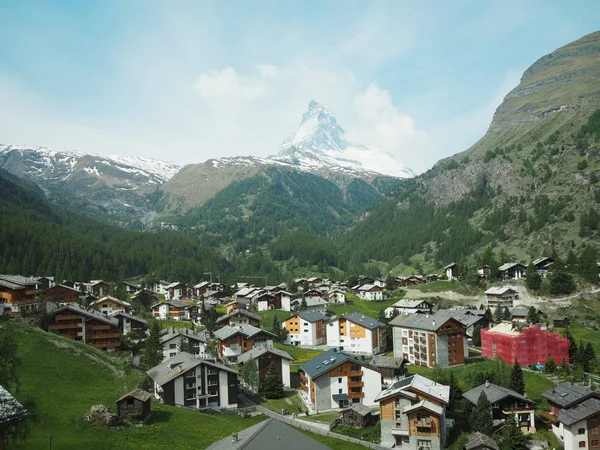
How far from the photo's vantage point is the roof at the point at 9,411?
75.0 ft

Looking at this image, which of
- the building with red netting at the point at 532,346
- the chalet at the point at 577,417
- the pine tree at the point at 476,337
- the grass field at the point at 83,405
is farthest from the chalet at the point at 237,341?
the chalet at the point at 577,417

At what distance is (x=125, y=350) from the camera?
81438mm

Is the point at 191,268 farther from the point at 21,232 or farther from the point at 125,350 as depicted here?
the point at 125,350

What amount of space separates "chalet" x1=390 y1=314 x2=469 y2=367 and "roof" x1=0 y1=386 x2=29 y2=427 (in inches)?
2623

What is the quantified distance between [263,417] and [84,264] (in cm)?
13131

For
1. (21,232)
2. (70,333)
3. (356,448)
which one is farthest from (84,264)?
(356,448)

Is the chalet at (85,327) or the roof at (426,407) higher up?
the chalet at (85,327)

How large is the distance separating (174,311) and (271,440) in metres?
99.5

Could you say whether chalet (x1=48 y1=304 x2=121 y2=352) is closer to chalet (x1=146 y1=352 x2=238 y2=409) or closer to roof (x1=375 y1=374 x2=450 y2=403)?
chalet (x1=146 y1=352 x2=238 y2=409)

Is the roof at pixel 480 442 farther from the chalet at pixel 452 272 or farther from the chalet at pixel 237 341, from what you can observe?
the chalet at pixel 452 272

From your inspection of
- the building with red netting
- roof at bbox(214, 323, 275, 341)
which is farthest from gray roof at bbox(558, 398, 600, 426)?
roof at bbox(214, 323, 275, 341)

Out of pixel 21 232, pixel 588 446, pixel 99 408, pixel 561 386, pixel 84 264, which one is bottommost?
pixel 588 446

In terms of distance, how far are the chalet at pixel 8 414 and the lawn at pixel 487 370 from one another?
5532 centimetres

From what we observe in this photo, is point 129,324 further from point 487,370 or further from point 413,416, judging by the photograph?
point 487,370
